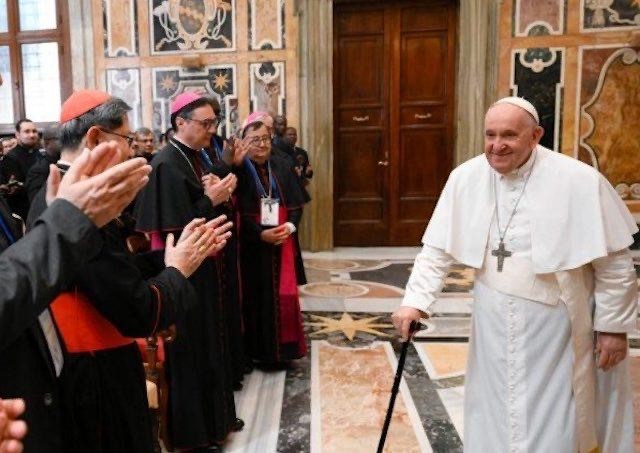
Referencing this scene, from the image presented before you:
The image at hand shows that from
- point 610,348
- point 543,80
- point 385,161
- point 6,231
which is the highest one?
point 543,80

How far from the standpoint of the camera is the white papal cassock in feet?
7.32

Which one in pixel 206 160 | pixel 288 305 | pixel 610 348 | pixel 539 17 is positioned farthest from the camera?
pixel 539 17

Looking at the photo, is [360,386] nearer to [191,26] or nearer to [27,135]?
[27,135]

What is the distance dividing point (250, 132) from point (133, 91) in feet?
16.8

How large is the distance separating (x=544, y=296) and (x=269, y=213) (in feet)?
7.18

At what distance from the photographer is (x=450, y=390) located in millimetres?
3711

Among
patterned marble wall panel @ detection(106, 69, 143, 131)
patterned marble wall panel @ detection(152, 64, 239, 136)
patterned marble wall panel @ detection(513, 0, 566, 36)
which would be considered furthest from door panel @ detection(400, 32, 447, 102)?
patterned marble wall panel @ detection(106, 69, 143, 131)

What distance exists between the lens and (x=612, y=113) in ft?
25.6

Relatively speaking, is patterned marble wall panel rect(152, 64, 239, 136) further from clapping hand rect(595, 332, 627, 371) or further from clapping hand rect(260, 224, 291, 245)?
clapping hand rect(595, 332, 627, 371)

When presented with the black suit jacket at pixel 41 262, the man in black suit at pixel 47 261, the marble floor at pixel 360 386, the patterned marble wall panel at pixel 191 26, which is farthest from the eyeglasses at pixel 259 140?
the patterned marble wall panel at pixel 191 26

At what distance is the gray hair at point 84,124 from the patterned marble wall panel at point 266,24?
6571 millimetres

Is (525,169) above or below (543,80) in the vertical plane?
below

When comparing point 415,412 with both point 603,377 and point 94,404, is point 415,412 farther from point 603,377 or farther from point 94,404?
point 94,404

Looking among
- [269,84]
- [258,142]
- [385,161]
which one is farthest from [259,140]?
[385,161]
